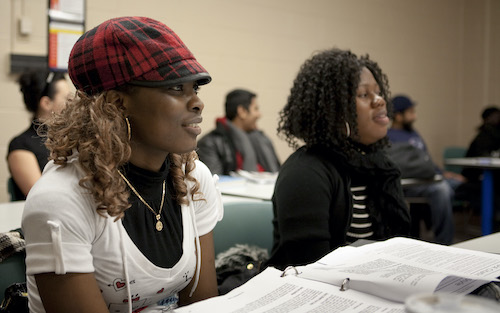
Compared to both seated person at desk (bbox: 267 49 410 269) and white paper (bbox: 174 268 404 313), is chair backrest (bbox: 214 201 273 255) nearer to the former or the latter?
seated person at desk (bbox: 267 49 410 269)

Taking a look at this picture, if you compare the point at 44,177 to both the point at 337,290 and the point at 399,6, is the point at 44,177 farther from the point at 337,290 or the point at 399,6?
the point at 399,6

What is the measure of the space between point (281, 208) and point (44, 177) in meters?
0.76

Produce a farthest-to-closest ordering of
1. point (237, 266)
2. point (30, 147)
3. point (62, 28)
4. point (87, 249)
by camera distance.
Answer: point (62, 28)
point (30, 147)
point (237, 266)
point (87, 249)

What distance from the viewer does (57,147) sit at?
942mm

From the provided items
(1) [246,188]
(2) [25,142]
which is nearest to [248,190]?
(1) [246,188]

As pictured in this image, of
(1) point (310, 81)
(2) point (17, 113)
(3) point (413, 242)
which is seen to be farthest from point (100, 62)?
(2) point (17, 113)

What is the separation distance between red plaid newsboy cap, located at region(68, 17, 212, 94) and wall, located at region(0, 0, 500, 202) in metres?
2.68

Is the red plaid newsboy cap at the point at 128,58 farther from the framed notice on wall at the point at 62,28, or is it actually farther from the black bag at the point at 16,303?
the framed notice on wall at the point at 62,28

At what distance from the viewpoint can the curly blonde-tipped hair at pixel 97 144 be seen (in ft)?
2.96

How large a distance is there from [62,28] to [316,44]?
8.59 ft

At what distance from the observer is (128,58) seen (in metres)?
0.93

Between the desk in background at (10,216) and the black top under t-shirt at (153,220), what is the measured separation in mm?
574

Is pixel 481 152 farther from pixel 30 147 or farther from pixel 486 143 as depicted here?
pixel 30 147

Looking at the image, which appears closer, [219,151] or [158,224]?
[158,224]
